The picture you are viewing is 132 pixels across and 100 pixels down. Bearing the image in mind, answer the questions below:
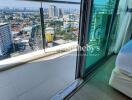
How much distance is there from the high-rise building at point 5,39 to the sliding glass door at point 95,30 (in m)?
1.33

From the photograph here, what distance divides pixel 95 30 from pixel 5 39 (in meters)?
1.55

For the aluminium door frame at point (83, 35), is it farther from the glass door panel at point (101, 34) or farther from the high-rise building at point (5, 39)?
the high-rise building at point (5, 39)

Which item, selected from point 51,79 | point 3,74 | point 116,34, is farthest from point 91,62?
point 3,74

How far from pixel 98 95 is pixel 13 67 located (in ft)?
4.90

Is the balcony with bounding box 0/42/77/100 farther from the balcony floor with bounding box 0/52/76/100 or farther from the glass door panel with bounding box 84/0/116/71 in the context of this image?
the glass door panel with bounding box 84/0/116/71

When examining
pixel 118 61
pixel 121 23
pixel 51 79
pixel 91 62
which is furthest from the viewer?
pixel 121 23

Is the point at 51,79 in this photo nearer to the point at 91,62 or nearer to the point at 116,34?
the point at 91,62

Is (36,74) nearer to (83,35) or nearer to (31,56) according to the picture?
(31,56)

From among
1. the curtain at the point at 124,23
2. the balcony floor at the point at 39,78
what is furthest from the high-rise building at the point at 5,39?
the curtain at the point at 124,23

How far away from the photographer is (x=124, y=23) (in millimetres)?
2506

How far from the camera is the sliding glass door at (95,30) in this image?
4.83 ft

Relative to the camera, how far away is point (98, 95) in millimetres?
1559

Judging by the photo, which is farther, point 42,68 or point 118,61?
point 42,68

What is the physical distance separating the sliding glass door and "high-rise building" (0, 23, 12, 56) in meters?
1.33
